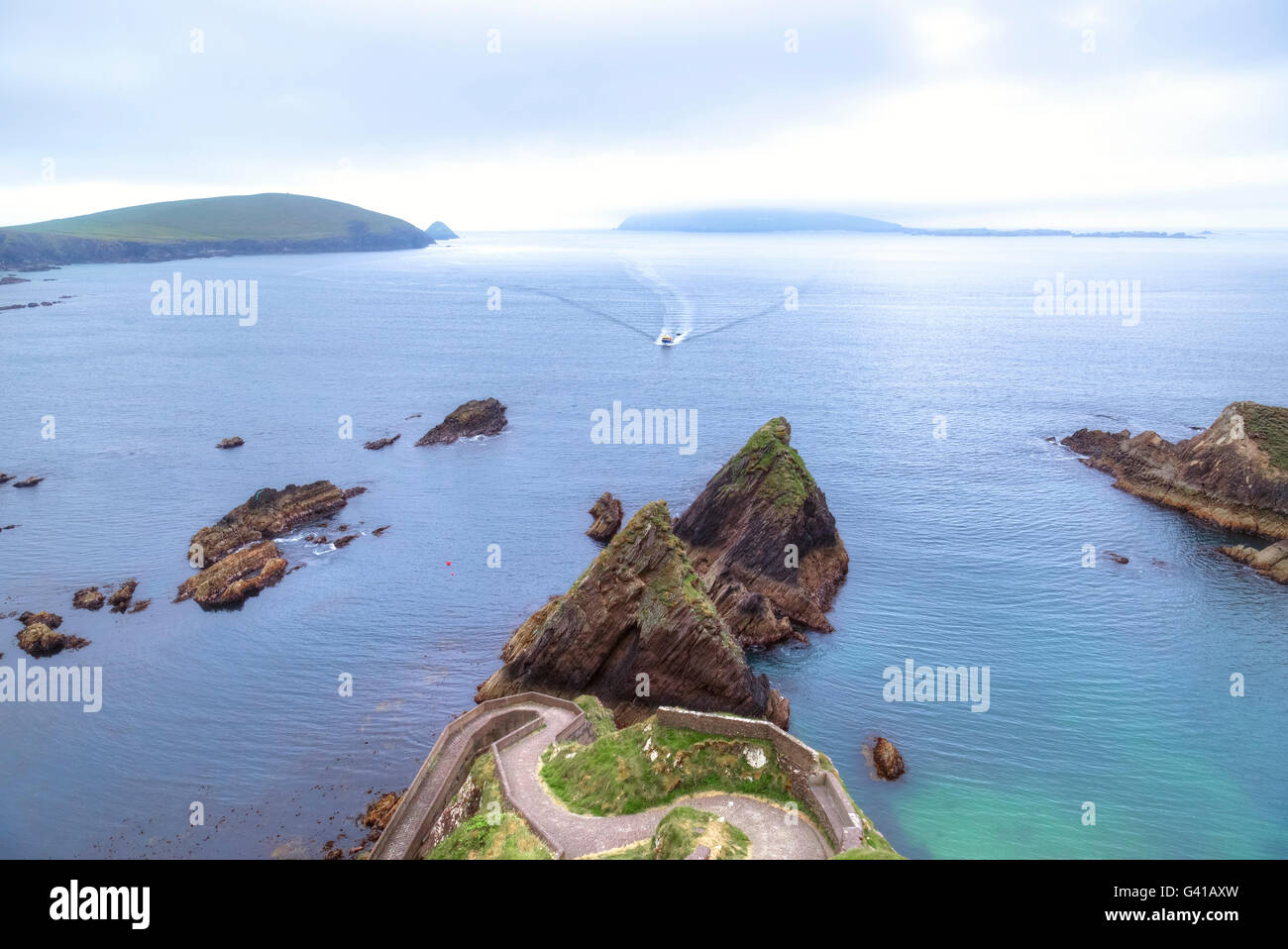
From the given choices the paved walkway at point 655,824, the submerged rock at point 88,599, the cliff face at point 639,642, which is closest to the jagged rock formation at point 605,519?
the cliff face at point 639,642

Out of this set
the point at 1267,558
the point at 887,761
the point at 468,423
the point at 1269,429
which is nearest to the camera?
the point at 887,761

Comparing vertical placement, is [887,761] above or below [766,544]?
below

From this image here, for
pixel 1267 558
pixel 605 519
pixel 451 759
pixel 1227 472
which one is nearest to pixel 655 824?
pixel 451 759

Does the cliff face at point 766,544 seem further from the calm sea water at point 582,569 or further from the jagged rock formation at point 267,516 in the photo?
the jagged rock formation at point 267,516

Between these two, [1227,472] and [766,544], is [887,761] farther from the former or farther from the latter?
[1227,472]

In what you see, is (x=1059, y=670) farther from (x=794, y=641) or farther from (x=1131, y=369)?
(x=1131, y=369)

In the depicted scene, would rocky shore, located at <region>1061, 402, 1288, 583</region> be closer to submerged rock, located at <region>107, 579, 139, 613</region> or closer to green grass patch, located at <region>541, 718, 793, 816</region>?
green grass patch, located at <region>541, 718, 793, 816</region>
